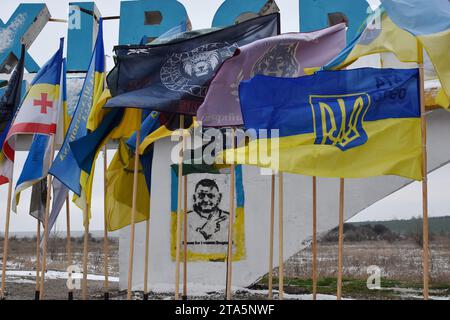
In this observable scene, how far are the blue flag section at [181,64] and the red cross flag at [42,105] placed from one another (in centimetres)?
195

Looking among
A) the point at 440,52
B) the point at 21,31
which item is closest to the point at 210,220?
the point at 21,31

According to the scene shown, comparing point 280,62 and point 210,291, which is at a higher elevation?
point 280,62

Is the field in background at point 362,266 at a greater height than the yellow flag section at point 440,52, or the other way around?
the yellow flag section at point 440,52

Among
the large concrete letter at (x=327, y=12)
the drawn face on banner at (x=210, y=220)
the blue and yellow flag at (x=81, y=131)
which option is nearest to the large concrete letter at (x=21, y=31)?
the blue and yellow flag at (x=81, y=131)

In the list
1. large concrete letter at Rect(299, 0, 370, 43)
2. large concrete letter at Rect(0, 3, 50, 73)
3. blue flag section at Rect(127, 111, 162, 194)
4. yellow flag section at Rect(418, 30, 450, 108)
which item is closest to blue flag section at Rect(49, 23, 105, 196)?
blue flag section at Rect(127, 111, 162, 194)

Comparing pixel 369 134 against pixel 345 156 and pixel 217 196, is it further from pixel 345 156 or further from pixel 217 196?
pixel 217 196

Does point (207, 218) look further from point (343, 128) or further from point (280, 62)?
point (343, 128)

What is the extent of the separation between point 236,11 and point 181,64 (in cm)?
410

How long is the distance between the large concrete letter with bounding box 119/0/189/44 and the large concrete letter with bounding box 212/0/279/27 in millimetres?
677

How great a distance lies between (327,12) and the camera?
11.9 meters

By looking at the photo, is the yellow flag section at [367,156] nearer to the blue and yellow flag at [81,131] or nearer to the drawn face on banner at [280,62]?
the drawn face on banner at [280,62]

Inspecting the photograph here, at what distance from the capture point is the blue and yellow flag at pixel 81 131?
8.81 m
